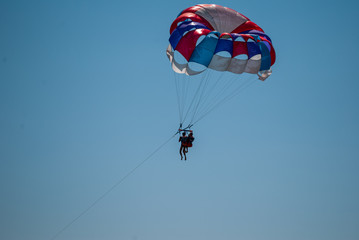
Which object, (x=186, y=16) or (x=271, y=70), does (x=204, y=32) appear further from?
(x=271, y=70)

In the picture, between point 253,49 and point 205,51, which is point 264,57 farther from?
point 205,51

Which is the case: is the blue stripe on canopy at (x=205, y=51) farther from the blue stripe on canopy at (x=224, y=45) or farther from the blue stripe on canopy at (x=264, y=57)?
the blue stripe on canopy at (x=264, y=57)

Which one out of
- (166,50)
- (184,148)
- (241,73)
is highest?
(166,50)

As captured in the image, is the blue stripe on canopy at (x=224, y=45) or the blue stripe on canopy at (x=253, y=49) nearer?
the blue stripe on canopy at (x=224, y=45)

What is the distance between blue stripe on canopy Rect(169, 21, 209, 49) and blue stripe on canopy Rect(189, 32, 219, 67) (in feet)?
2.39

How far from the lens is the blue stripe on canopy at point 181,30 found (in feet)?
96.2

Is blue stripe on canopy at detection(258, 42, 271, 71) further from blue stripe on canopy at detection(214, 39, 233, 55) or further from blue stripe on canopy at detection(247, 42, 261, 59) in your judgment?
blue stripe on canopy at detection(214, 39, 233, 55)

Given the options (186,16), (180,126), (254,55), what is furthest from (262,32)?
(180,126)

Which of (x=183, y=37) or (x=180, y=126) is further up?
(x=183, y=37)

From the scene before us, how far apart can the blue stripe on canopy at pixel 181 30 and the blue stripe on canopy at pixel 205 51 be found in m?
0.73

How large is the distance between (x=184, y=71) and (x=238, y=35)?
307 centimetres

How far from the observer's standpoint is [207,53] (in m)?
29.4

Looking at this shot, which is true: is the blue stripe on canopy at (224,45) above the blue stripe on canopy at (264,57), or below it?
above

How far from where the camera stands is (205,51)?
2941cm
